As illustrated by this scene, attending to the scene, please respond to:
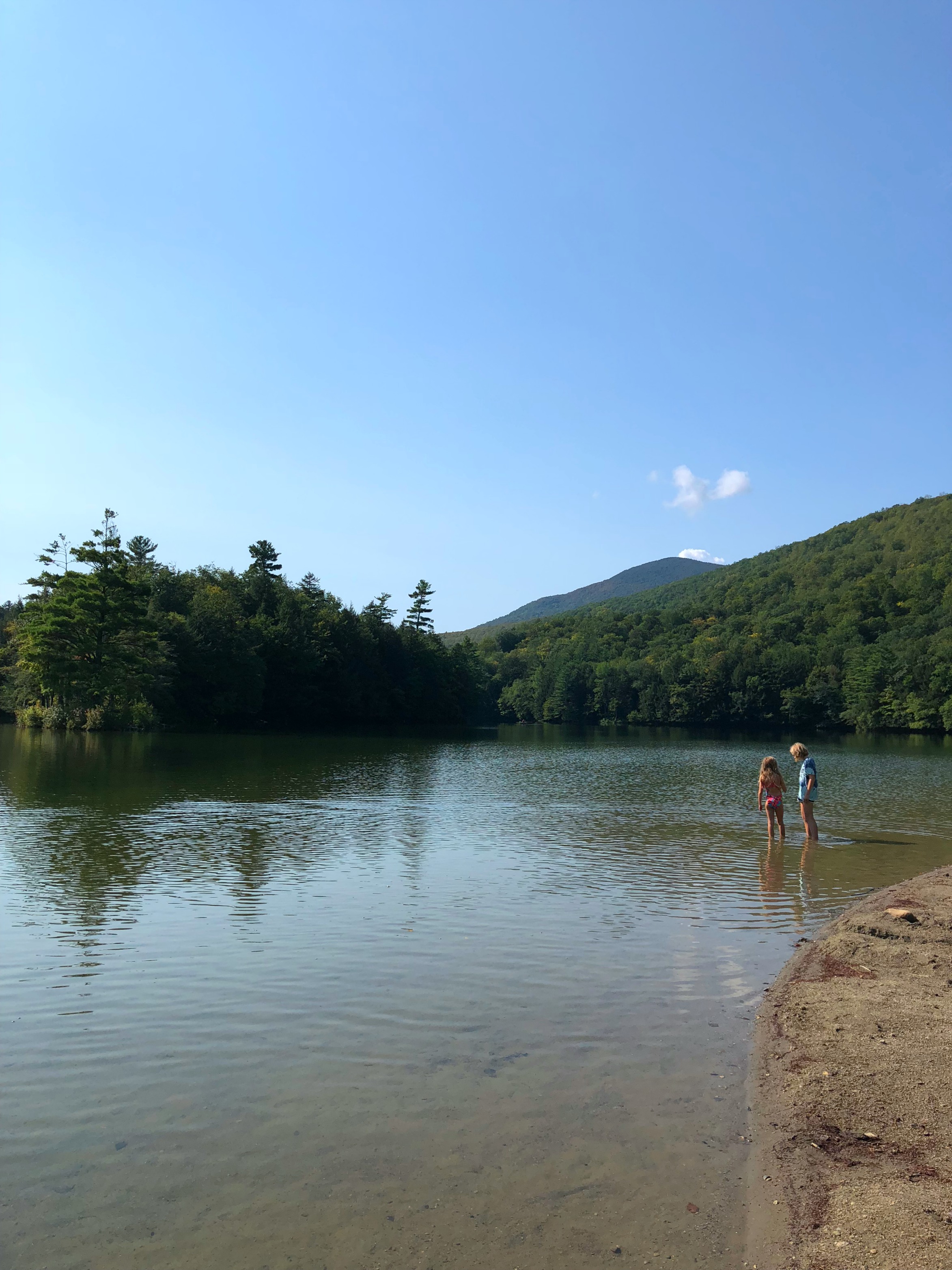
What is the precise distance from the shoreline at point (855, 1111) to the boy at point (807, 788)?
27.6 feet

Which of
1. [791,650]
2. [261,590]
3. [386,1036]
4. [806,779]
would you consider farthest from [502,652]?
[386,1036]

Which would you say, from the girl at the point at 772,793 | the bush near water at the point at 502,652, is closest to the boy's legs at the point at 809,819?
the girl at the point at 772,793

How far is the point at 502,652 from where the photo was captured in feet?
638

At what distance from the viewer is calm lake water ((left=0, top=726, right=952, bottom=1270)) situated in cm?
442

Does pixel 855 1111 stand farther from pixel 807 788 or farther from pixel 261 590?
pixel 261 590

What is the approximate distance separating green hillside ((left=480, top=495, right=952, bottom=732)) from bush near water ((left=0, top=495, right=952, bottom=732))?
31cm

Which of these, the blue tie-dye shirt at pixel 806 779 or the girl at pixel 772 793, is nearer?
the girl at pixel 772 793

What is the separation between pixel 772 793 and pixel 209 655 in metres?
62.0

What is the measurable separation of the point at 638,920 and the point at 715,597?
16296 cm

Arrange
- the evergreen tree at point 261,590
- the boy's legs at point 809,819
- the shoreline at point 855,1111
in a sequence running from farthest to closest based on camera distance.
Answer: the evergreen tree at point 261,590 < the boy's legs at point 809,819 < the shoreline at point 855,1111

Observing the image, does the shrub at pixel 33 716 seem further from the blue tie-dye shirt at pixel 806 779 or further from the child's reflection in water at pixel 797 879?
the child's reflection in water at pixel 797 879

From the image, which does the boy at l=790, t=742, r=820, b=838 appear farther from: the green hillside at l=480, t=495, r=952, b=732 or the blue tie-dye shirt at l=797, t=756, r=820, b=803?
the green hillside at l=480, t=495, r=952, b=732

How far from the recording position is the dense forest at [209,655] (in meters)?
55.1

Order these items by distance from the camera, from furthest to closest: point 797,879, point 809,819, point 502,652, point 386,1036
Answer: point 502,652 → point 809,819 → point 797,879 → point 386,1036
